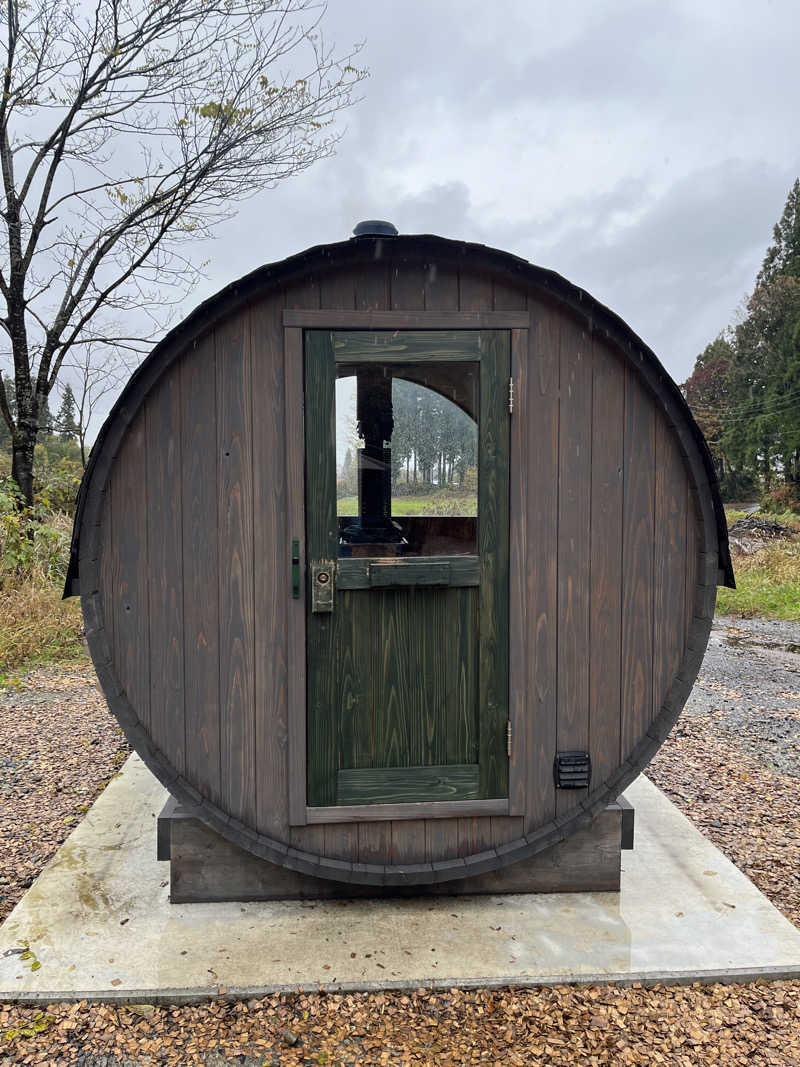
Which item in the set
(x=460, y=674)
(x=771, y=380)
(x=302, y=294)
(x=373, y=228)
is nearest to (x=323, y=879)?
(x=460, y=674)

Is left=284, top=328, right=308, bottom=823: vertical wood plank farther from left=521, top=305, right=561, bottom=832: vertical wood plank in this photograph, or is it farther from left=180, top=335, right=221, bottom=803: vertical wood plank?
left=521, top=305, right=561, bottom=832: vertical wood plank

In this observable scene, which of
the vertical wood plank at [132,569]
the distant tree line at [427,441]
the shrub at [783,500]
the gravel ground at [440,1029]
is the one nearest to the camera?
the gravel ground at [440,1029]

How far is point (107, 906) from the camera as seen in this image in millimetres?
2695

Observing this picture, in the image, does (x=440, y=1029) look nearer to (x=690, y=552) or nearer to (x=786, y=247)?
(x=690, y=552)

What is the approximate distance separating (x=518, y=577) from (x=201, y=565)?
1.18 m

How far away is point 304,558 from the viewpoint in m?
2.58

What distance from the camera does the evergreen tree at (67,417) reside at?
10147mm

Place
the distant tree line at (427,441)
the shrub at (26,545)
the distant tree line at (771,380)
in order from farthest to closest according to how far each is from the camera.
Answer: the distant tree line at (771,380) < the shrub at (26,545) < the distant tree line at (427,441)

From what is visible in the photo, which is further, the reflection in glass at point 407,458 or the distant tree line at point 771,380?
the distant tree line at point 771,380

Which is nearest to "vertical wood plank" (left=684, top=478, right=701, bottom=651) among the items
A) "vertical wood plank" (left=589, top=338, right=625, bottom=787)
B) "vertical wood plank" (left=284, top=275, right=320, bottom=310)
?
"vertical wood plank" (left=589, top=338, right=625, bottom=787)

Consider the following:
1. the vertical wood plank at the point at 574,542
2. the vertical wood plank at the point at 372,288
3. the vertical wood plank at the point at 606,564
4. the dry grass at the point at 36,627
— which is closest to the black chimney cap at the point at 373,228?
the vertical wood plank at the point at 372,288

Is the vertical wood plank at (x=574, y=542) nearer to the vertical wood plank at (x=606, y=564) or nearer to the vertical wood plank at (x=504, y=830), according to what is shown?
the vertical wood plank at (x=606, y=564)

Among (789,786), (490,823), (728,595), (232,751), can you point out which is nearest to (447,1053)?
(490,823)

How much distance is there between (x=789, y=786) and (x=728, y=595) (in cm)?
686
